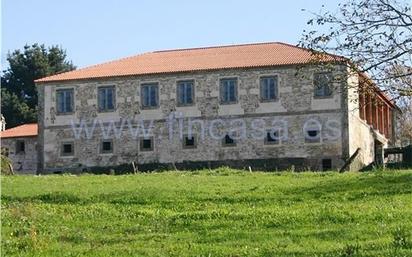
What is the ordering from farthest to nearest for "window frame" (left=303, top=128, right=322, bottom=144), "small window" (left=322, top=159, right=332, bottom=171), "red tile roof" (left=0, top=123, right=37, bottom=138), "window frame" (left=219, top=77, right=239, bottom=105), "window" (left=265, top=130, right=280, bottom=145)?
1. "red tile roof" (left=0, top=123, right=37, bottom=138)
2. "window frame" (left=219, top=77, right=239, bottom=105)
3. "window" (left=265, top=130, right=280, bottom=145)
4. "window frame" (left=303, top=128, right=322, bottom=144)
5. "small window" (left=322, top=159, right=332, bottom=171)

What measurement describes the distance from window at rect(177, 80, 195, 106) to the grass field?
22414 mm

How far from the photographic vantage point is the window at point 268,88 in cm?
4903

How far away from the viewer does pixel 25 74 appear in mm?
77375

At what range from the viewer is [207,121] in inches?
1957

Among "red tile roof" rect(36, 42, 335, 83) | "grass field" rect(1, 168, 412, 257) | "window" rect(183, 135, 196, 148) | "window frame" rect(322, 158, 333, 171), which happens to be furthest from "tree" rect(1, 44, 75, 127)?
"grass field" rect(1, 168, 412, 257)

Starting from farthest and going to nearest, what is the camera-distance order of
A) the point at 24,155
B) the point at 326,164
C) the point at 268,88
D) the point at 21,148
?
the point at 21,148 → the point at 24,155 → the point at 268,88 → the point at 326,164

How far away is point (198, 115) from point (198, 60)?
4517 mm

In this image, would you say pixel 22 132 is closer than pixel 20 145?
No

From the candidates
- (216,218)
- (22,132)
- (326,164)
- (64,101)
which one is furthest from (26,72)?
(216,218)

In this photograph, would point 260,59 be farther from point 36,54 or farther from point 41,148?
point 36,54

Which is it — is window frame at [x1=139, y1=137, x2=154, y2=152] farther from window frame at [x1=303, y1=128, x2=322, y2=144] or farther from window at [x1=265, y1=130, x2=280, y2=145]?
window frame at [x1=303, y1=128, x2=322, y2=144]

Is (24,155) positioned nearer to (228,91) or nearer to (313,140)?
(228,91)

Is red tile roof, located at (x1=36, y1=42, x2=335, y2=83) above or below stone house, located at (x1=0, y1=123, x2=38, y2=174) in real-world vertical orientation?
above

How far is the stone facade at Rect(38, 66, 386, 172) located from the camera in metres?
47.7
